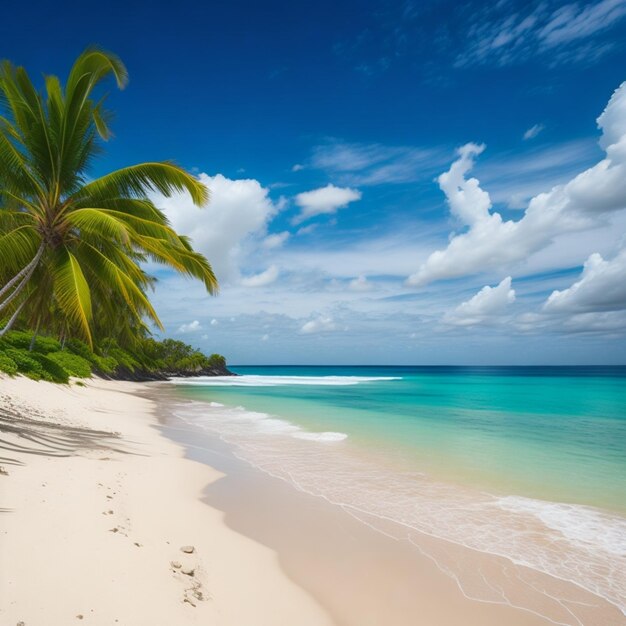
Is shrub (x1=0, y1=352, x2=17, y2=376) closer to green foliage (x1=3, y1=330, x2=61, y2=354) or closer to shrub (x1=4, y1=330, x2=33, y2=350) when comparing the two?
green foliage (x1=3, y1=330, x2=61, y2=354)

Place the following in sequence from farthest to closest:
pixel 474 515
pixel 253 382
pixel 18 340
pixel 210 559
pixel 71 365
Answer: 1. pixel 253 382
2. pixel 71 365
3. pixel 18 340
4. pixel 474 515
5. pixel 210 559

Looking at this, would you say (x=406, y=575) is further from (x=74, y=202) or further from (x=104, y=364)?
(x=104, y=364)

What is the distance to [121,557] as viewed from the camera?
3.34 meters

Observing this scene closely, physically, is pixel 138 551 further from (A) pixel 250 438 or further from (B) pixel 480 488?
(A) pixel 250 438

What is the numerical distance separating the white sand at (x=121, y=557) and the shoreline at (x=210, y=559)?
0.01m

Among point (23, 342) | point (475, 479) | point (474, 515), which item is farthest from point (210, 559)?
point (23, 342)

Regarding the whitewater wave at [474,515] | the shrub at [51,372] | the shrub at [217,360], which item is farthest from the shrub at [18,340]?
the shrub at [217,360]

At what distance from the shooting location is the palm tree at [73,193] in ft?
25.0

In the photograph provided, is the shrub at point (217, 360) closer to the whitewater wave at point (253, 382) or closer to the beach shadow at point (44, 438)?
the whitewater wave at point (253, 382)

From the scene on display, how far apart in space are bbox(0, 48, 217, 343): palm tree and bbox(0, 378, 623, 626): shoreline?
3.48m

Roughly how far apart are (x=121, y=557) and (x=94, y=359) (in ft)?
118

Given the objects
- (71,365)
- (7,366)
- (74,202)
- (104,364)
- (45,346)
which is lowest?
(104,364)

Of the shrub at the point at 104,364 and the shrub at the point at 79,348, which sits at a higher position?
the shrub at the point at 79,348

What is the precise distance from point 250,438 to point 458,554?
318 inches
